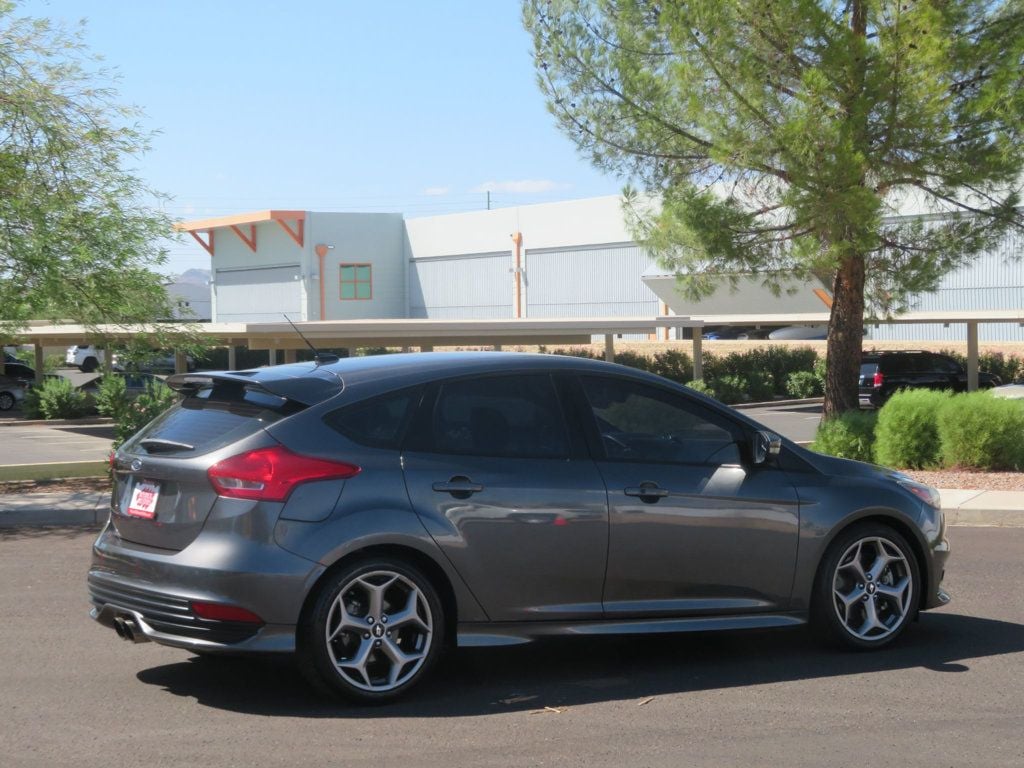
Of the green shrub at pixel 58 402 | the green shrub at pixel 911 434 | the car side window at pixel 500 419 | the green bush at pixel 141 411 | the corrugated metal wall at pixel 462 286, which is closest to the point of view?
the car side window at pixel 500 419

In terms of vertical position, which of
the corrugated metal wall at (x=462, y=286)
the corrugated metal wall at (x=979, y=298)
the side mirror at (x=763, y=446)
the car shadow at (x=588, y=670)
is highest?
the corrugated metal wall at (x=462, y=286)

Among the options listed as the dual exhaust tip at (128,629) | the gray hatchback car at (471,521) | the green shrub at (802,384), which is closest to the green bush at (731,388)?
the green shrub at (802,384)

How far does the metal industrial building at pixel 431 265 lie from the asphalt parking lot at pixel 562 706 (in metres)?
49.5

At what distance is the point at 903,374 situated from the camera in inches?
1334

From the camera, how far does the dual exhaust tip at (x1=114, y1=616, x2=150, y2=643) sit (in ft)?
19.4

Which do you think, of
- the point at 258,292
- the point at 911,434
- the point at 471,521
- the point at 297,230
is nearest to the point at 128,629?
the point at 471,521

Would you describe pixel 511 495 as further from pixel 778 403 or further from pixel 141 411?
pixel 778 403

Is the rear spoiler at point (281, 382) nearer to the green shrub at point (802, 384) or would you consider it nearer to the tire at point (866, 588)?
the tire at point (866, 588)

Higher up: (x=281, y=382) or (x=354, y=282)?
(x=354, y=282)

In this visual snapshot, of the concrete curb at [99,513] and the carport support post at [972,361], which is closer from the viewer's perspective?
the concrete curb at [99,513]

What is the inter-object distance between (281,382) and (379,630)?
127 cm

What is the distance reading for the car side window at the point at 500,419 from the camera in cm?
620

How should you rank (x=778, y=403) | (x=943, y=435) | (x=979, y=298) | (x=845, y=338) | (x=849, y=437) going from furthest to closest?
(x=979, y=298) < (x=778, y=403) < (x=845, y=338) < (x=849, y=437) < (x=943, y=435)

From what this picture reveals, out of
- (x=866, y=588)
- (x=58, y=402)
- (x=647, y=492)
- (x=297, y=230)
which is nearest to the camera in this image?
(x=647, y=492)
